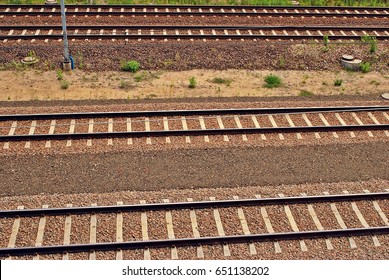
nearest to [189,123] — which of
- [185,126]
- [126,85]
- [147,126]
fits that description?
[185,126]

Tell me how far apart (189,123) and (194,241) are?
5.37m

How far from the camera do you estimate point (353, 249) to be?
1280 cm

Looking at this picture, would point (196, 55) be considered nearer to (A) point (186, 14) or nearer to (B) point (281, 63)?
(B) point (281, 63)

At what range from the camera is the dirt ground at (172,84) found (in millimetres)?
19094

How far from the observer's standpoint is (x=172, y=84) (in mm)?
19891

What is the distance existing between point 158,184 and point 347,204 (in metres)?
5.14

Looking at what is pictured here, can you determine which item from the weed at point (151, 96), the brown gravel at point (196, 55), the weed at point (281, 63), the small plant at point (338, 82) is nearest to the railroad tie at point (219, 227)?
the weed at point (151, 96)

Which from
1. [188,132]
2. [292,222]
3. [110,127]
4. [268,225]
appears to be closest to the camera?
[268,225]

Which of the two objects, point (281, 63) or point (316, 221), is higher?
point (281, 63)

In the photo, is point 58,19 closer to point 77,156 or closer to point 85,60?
point 85,60

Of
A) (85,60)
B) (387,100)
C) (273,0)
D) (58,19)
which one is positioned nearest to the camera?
(387,100)

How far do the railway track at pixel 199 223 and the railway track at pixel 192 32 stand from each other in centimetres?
1068

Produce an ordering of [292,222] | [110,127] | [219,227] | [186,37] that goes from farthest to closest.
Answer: [186,37] < [110,127] < [292,222] < [219,227]
